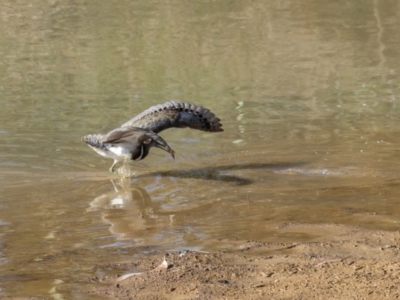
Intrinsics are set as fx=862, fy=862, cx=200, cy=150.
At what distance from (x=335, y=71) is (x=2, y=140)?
594 cm

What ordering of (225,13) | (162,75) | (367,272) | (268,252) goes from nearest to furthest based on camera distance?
1. (367,272)
2. (268,252)
3. (162,75)
4. (225,13)

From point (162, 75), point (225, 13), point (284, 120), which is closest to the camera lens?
point (284, 120)

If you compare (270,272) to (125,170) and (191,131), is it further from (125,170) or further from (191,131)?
(191,131)

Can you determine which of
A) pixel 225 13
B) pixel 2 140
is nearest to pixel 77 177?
pixel 2 140

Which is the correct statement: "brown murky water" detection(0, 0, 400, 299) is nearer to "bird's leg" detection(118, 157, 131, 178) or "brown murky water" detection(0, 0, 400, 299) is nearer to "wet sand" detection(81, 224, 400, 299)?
"bird's leg" detection(118, 157, 131, 178)

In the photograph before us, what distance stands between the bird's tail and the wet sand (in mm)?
2597

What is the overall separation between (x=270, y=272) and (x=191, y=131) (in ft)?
17.6

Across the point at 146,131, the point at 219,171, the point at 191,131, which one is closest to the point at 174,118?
the point at 146,131

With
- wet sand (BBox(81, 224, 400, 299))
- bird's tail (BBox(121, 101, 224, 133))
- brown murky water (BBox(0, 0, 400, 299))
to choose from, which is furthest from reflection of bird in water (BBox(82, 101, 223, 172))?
wet sand (BBox(81, 224, 400, 299))

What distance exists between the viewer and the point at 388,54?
1500cm

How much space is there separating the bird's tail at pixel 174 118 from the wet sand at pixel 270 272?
2.60 metres

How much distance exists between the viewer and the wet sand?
4629 mm

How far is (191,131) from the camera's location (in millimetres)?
10250

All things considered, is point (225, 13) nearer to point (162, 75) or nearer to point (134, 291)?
point (162, 75)
